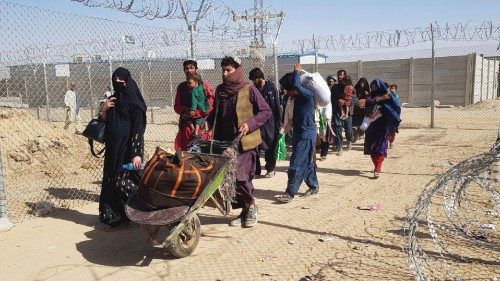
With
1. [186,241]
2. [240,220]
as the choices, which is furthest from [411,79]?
[186,241]

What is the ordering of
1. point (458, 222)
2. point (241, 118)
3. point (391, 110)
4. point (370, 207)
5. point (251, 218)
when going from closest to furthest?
point (458, 222), point (241, 118), point (251, 218), point (370, 207), point (391, 110)

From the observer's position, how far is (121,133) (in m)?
4.65

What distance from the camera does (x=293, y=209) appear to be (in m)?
5.38

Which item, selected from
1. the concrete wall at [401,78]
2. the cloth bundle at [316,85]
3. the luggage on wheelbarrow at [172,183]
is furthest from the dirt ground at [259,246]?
the concrete wall at [401,78]

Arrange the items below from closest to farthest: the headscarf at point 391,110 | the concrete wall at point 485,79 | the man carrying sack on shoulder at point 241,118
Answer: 1. the man carrying sack on shoulder at point 241,118
2. the headscarf at point 391,110
3. the concrete wall at point 485,79

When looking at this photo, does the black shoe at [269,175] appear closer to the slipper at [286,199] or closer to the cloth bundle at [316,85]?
the slipper at [286,199]

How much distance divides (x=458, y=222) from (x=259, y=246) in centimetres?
180

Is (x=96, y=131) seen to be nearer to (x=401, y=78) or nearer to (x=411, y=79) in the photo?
(x=411, y=79)

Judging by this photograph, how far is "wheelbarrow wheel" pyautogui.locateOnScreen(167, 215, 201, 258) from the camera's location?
12.4 feet

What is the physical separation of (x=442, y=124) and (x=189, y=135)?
37.5 ft

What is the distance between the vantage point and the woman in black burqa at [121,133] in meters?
4.62

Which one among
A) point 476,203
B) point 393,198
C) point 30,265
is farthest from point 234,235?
point 476,203

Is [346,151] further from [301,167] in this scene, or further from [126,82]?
[126,82]

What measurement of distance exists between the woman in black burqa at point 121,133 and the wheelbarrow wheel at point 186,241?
104 cm
